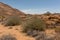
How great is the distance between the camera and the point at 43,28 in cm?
1545

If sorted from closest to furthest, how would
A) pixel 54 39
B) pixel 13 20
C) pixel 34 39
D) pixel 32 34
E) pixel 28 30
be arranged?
1. pixel 54 39
2. pixel 34 39
3. pixel 32 34
4. pixel 28 30
5. pixel 13 20

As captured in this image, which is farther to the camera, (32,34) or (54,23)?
(54,23)

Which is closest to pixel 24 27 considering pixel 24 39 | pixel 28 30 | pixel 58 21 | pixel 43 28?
pixel 28 30

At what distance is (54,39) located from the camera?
11.1 meters

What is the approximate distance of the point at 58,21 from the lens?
62.3 ft

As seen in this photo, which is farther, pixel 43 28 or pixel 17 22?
pixel 17 22

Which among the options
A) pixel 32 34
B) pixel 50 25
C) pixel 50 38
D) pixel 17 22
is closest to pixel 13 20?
pixel 17 22

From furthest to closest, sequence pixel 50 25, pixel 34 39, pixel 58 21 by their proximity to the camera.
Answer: pixel 58 21 < pixel 50 25 < pixel 34 39

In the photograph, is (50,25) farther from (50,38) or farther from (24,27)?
(50,38)

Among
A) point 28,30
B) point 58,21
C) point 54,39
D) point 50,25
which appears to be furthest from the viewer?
point 58,21

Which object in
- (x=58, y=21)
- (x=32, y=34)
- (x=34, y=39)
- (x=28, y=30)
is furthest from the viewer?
(x=58, y=21)

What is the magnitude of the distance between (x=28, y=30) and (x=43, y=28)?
1379mm

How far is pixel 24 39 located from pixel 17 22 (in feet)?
28.6

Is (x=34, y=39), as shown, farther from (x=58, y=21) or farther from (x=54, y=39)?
(x=58, y=21)
